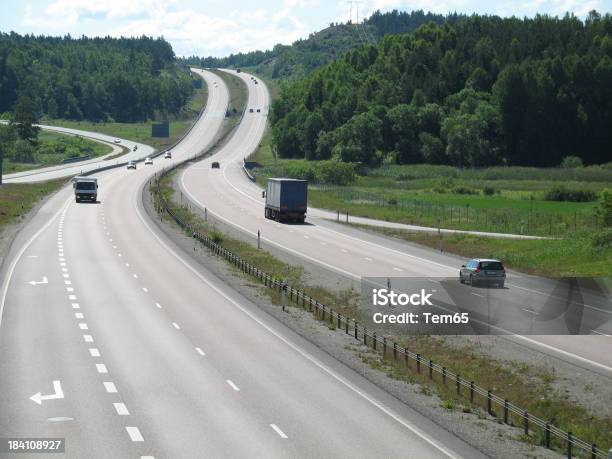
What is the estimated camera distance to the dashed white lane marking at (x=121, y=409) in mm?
27922

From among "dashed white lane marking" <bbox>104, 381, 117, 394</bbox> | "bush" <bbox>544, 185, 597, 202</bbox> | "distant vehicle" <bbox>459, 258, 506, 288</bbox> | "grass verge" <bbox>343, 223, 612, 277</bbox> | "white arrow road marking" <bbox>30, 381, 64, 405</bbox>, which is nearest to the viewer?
"white arrow road marking" <bbox>30, 381, 64, 405</bbox>

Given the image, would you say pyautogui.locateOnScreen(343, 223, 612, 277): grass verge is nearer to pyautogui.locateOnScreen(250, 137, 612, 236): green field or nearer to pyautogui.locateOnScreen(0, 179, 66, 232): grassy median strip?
pyautogui.locateOnScreen(250, 137, 612, 236): green field

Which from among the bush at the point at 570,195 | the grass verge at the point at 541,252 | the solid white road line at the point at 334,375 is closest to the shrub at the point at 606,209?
the grass verge at the point at 541,252

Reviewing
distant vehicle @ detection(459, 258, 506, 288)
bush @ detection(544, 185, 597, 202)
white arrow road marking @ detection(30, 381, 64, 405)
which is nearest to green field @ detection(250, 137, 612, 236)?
bush @ detection(544, 185, 597, 202)

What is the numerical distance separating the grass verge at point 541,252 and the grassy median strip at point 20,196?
35.7 meters

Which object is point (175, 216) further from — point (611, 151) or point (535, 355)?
point (611, 151)

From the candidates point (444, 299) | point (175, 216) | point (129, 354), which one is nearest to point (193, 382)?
point (129, 354)

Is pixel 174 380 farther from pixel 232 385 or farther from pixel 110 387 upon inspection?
pixel 110 387

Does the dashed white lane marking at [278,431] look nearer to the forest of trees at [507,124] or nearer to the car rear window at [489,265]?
the car rear window at [489,265]

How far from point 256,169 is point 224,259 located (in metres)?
102

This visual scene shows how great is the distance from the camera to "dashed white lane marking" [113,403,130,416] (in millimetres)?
27922

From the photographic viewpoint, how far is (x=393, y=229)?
87.4 metres

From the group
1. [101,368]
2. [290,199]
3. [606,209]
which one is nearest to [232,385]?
[101,368]

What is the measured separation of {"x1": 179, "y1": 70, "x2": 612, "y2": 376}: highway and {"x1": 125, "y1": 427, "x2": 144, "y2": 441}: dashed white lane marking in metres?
16.8
